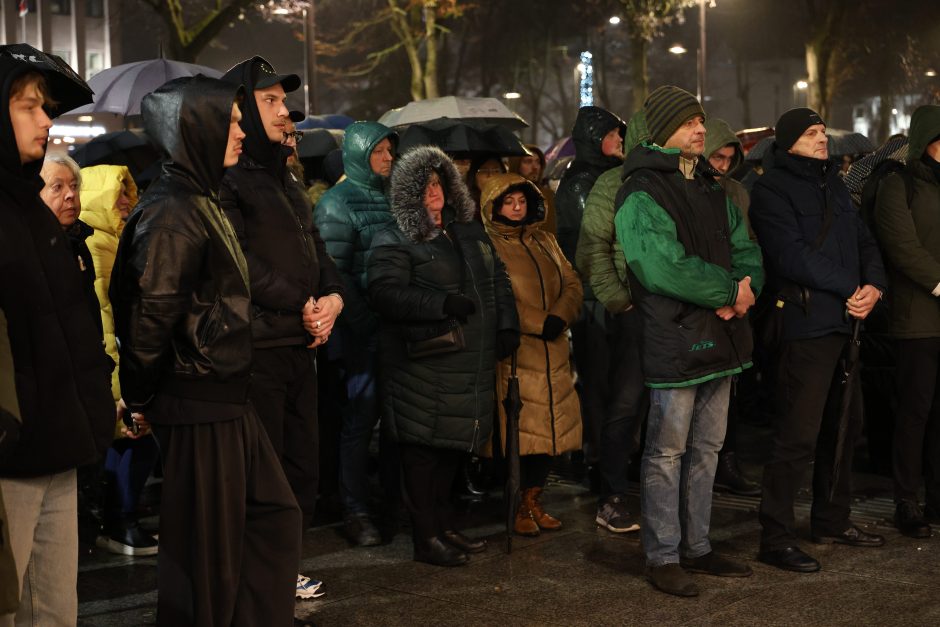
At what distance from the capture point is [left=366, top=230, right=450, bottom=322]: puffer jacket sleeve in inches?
269

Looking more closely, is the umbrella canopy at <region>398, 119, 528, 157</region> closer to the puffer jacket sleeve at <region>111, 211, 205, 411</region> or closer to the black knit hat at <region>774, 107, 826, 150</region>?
the black knit hat at <region>774, 107, 826, 150</region>

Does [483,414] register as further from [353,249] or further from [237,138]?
[237,138]

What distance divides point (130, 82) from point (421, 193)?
527 centimetres

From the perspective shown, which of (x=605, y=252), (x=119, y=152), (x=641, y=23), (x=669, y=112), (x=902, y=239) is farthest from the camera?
(x=641, y=23)

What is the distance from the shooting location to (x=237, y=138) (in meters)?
5.01

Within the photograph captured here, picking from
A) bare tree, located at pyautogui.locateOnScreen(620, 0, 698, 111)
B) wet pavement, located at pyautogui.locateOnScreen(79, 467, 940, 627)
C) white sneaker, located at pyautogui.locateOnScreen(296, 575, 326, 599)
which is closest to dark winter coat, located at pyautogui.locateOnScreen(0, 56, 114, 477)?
wet pavement, located at pyautogui.locateOnScreen(79, 467, 940, 627)

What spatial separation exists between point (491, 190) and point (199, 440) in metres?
3.23

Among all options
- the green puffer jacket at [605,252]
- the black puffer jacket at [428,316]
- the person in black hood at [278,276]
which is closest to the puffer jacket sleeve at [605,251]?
the green puffer jacket at [605,252]

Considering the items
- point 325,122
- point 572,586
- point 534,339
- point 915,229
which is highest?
point 325,122

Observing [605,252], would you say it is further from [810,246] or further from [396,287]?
[396,287]

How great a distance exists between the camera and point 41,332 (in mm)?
3920

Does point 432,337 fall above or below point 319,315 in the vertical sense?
below

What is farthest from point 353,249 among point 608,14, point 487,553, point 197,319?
point 608,14

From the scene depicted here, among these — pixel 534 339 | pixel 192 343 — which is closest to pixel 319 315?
pixel 192 343
